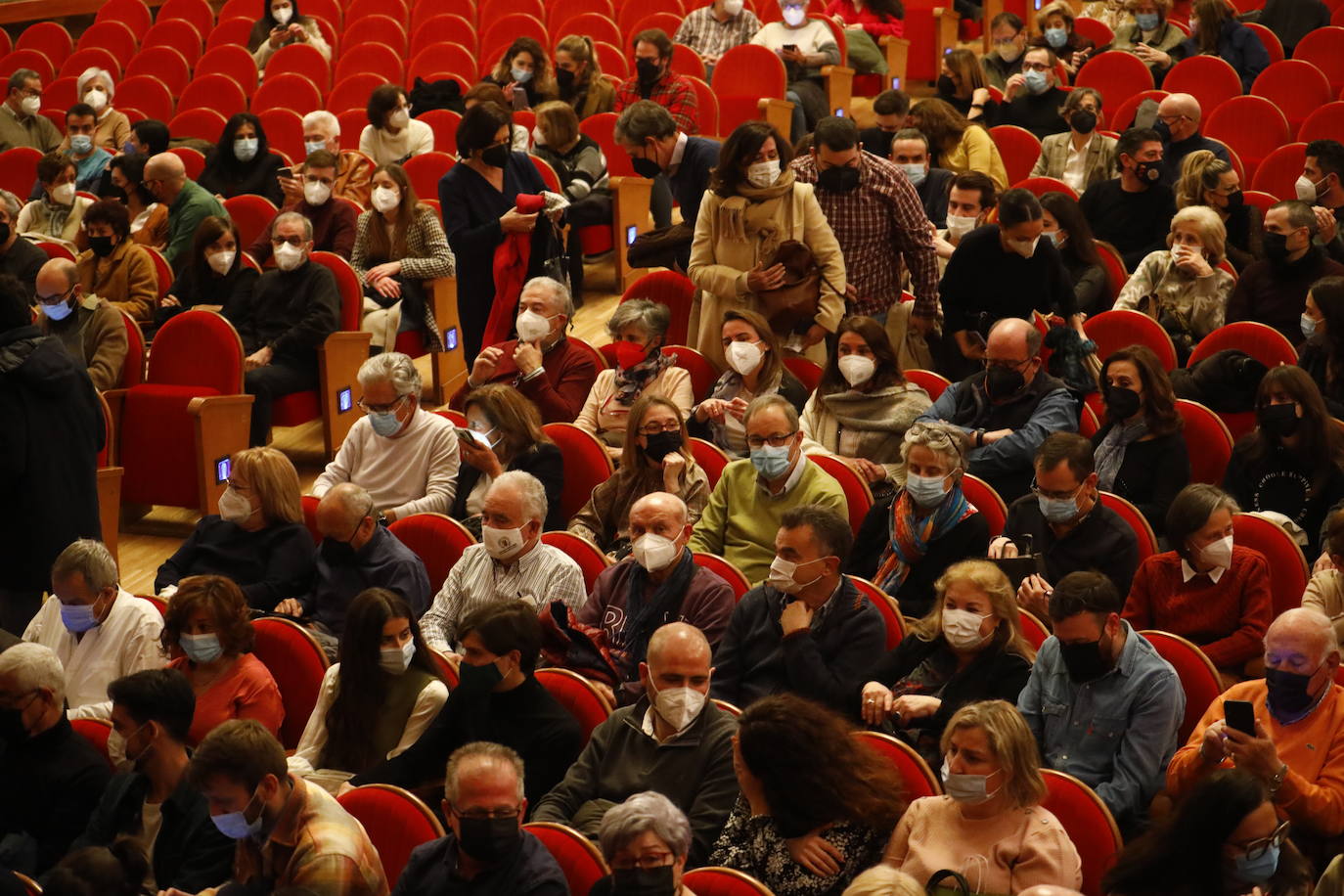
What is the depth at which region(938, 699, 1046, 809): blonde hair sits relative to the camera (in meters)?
2.92

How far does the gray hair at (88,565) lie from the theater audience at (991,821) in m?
2.10

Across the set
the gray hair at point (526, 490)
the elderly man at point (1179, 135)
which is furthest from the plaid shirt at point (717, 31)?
the gray hair at point (526, 490)

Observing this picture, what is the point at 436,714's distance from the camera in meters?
3.62

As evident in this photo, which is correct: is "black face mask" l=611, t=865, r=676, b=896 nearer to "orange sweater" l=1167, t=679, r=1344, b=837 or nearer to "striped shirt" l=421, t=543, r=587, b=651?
"orange sweater" l=1167, t=679, r=1344, b=837

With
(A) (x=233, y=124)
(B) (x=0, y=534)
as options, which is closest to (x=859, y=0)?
(A) (x=233, y=124)

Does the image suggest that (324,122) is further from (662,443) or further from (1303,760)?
(1303,760)

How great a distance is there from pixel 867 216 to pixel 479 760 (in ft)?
9.64

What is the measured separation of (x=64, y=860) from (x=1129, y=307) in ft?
12.9

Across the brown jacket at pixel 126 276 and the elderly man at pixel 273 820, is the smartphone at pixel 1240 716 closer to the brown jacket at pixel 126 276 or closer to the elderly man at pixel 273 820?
the elderly man at pixel 273 820

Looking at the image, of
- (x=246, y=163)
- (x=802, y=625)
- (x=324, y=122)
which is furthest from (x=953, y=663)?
(x=246, y=163)

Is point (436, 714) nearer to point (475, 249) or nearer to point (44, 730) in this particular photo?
point (44, 730)

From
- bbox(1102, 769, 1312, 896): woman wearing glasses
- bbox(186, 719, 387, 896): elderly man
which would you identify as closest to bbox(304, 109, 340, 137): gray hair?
bbox(186, 719, 387, 896): elderly man

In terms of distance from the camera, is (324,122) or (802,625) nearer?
(802,625)

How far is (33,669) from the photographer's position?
3.53 meters
